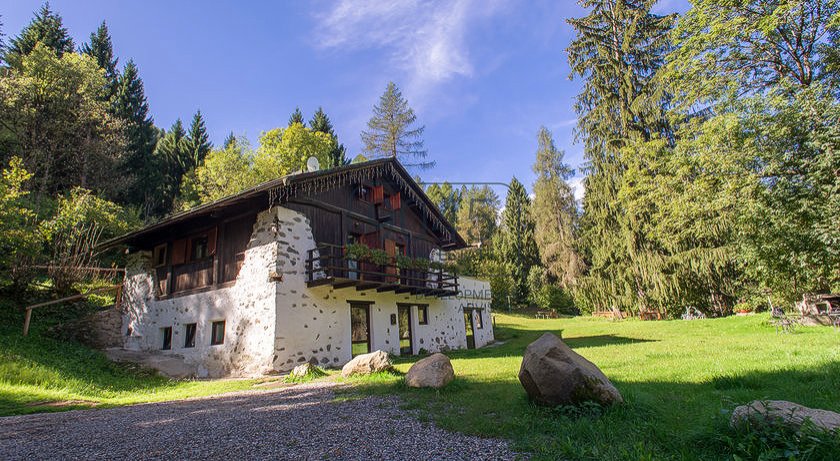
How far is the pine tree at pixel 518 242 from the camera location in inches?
1638

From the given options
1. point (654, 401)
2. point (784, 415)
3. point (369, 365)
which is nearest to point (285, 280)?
point (369, 365)

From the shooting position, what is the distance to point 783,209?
14.6 m

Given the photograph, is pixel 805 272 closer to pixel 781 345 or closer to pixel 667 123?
pixel 781 345

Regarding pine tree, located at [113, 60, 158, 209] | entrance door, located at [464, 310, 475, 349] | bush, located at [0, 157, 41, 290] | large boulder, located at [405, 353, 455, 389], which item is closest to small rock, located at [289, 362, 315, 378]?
large boulder, located at [405, 353, 455, 389]

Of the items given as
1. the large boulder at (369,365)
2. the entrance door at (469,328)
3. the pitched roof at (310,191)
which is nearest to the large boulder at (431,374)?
the large boulder at (369,365)

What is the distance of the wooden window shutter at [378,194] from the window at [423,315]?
5.04 meters

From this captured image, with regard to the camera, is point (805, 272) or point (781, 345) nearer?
point (781, 345)

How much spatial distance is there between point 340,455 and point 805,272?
1864cm

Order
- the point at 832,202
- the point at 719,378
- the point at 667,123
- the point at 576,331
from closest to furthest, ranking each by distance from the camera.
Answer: the point at 719,378 < the point at 832,202 < the point at 576,331 < the point at 667,123

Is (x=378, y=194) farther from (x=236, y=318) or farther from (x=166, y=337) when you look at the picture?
(x=166, y=337)

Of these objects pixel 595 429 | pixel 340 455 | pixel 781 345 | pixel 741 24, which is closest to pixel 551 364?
pixel 595 429

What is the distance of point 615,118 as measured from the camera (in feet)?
90.9

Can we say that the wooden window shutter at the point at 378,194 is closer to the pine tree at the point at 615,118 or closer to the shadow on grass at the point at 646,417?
the shadow on grass at the point at 646,417

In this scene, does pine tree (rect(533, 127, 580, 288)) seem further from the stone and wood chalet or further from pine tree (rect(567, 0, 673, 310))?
the stone and wood chalet
